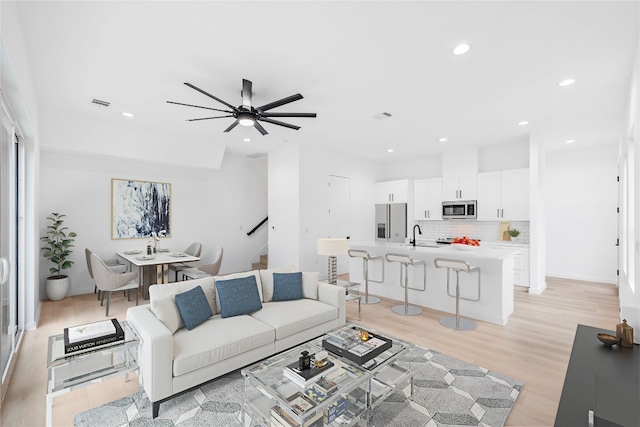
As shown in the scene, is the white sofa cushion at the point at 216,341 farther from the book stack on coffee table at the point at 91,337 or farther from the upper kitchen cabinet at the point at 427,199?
the upper kitchen cabinet at the point at 427,199

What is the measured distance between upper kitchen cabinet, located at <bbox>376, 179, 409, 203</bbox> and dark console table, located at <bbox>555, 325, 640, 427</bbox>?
5.54 m

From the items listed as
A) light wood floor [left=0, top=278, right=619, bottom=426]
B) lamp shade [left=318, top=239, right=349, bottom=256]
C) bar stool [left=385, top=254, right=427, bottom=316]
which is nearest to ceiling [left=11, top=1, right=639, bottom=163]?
lamp shade [left=318, top=239, right=349, bottom=256]

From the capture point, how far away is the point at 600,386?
1301 millimetres

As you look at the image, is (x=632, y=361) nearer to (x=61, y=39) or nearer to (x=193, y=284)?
(x=193, y=284)

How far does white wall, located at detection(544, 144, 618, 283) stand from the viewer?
6047mm

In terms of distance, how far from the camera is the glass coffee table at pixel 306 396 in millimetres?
1760

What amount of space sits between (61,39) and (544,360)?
5.40 metres

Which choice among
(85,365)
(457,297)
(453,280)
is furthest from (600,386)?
(453,280)

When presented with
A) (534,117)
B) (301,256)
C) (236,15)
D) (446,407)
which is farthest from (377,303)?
(236,15)

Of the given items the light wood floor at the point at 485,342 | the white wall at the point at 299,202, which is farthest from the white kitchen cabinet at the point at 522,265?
the white wall at the point at 299,202

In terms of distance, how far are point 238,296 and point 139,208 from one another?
4.21m

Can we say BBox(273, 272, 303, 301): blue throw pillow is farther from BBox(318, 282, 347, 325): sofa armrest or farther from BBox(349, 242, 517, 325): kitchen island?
BBox(349, 242, 517, 325): kitchen island

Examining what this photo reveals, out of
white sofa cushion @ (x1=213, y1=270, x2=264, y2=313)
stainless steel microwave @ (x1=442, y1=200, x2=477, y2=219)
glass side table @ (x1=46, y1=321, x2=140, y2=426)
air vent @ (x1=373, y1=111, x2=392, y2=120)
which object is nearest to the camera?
glass side table @ (x1=46, y1=321, x2=140, y2=426)

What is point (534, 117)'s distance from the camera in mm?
4555
